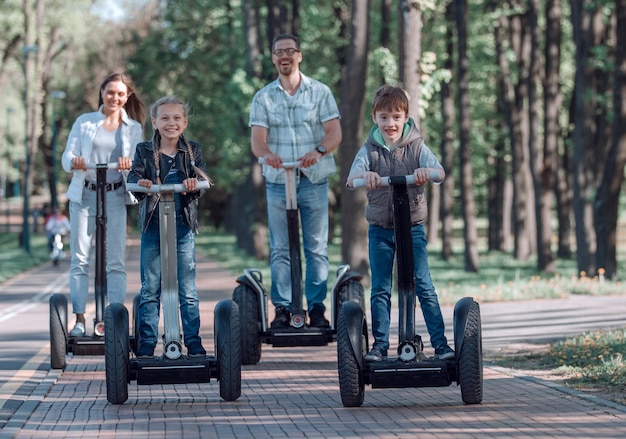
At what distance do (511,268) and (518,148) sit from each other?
3.29 meters

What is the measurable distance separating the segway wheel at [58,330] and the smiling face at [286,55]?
248 centimetres

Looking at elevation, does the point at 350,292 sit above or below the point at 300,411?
above

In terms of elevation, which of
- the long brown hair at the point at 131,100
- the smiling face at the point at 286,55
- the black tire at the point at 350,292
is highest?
the smiling face at the point at 286,55

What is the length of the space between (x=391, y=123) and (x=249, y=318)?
276 centimetres

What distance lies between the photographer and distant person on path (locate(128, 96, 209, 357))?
28.3 ft

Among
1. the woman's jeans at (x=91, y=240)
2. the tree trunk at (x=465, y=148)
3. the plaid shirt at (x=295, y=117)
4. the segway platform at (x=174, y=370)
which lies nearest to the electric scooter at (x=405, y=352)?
the segway platform at (x=174, y=370)

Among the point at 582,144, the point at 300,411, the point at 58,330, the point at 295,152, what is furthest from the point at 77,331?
the point at 582,144

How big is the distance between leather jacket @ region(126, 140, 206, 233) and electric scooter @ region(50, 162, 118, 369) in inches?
62.1

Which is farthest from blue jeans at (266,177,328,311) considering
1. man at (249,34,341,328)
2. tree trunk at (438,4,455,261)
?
tree trunk at (438,4,455,261)

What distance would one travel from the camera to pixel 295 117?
10703 millimetres

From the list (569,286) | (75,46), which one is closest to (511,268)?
(569,286)

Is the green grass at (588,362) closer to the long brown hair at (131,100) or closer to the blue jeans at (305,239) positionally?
the blue jeans at (305,239)

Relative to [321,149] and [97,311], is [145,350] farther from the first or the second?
[321,149]

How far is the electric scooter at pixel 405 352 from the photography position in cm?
782
